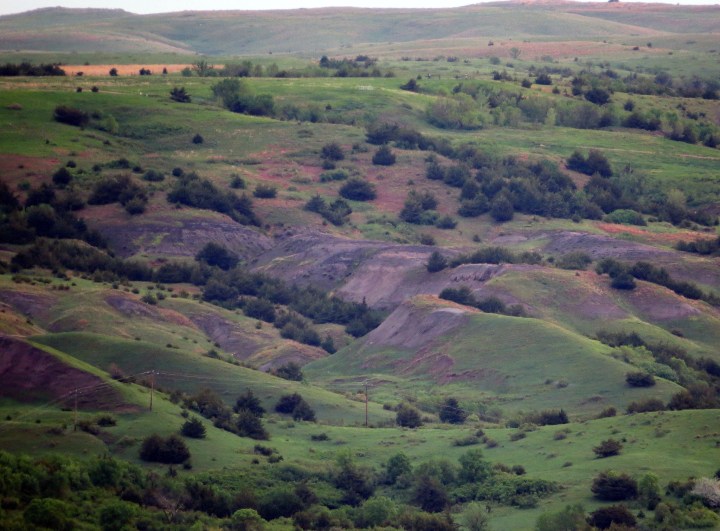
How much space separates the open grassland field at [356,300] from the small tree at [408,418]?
0.14 meters

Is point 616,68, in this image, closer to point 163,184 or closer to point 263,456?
point 163,184

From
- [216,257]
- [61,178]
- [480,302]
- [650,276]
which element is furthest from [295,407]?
[61,178]

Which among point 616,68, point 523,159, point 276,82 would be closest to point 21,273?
point 523,159

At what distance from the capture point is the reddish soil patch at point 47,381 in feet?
152

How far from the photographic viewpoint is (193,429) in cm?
4588

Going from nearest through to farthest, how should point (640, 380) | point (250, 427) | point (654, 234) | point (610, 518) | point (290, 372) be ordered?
1. point (610, 518)
2. point (250, 427)
3. point (640, 380)
4. point (290, 372)
5. point (654, 234)

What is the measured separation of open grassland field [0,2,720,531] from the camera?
4184 cm

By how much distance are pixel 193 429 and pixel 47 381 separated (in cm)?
522

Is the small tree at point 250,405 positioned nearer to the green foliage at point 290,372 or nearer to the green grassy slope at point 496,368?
Answer: the green foliage at point 290,372

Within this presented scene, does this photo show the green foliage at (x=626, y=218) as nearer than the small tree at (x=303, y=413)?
No

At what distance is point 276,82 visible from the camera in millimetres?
125312

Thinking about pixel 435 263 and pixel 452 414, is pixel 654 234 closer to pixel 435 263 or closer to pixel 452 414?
pixel 435 263

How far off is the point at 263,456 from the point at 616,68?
436 ft

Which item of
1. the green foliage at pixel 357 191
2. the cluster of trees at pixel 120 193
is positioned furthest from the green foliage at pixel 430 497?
the green foliage at pixel 357 191
